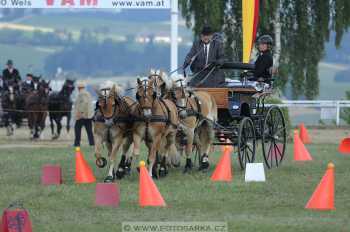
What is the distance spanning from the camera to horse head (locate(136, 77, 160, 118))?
16.3 m

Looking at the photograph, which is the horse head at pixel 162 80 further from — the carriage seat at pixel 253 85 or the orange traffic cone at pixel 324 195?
the orange traffic cone at pixel 324 195

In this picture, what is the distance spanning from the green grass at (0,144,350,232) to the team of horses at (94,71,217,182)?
0.36 m

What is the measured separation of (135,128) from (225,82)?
2.88 m

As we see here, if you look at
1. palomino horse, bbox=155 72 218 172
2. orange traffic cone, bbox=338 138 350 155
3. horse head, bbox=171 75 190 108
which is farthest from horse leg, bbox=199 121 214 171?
orange traffic cone, bbox=338 138 350 155

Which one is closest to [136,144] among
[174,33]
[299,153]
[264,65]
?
[264,65]

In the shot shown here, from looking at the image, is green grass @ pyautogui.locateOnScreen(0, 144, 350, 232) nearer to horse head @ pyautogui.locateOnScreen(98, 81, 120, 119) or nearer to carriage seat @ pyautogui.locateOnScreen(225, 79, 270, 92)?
horse head @ pyautogui.locateOnScreen(98, 81, 120, 119)

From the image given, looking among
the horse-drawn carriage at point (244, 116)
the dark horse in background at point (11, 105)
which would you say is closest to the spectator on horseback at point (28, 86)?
the dark horse in background at point (11, 105)

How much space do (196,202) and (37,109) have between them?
18.0m

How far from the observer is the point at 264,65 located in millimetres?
18828

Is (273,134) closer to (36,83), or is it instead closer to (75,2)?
(75,2)

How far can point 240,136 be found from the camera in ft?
58.8

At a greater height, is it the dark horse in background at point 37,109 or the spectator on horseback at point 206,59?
the spectator on horseback at point 206,59

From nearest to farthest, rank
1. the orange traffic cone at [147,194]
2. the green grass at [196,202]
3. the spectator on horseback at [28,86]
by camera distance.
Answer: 1. the green grass at [196,202]
2. the orange traffic cone at [147,194]
3. the spectator on horseback at [28,86]

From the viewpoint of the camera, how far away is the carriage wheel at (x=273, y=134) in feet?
62.9
